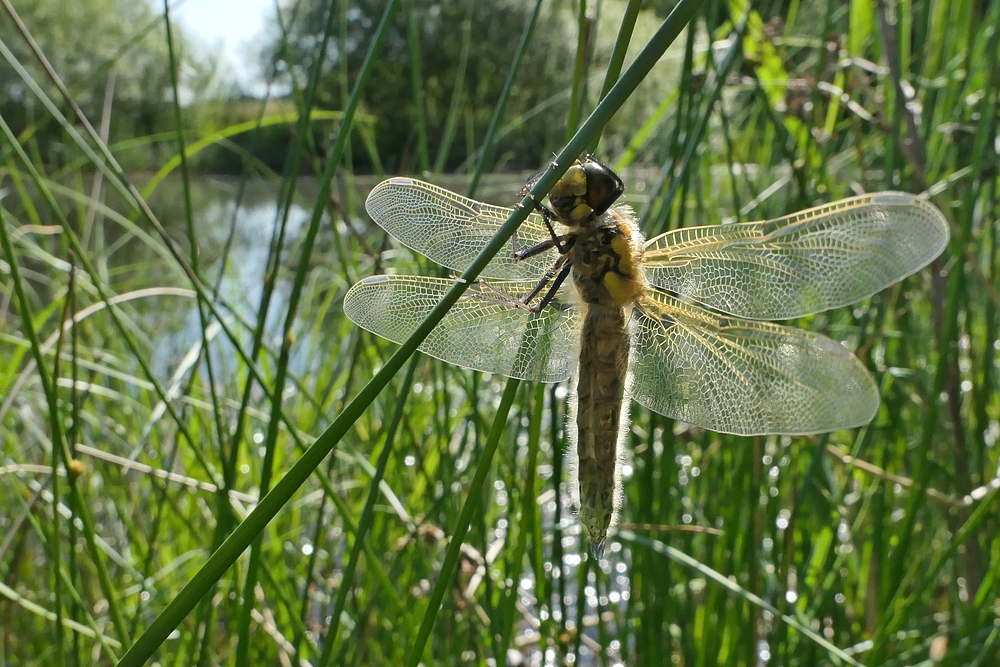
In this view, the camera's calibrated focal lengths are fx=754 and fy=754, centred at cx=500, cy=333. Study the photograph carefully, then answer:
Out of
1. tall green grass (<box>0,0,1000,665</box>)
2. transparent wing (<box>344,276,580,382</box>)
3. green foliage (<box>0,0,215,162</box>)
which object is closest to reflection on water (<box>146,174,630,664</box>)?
tall green grass (<box>0,0,1000,665</box>)

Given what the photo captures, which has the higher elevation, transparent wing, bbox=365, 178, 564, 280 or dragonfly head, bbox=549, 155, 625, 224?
dragonfly head, bbox=549, 155, 625, 224

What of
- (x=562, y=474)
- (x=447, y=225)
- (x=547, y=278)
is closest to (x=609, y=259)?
(x=547, y=278)

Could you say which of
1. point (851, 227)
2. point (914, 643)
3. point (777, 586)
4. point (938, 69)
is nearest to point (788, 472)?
point (914, 643)

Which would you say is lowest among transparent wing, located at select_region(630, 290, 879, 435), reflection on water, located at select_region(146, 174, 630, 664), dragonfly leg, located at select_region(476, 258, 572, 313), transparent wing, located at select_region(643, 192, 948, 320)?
reflection on water, located at select_region(146, 174, 630, 664)

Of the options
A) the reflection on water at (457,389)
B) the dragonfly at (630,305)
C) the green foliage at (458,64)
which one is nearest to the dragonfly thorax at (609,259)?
the dragonfly at (630,305)

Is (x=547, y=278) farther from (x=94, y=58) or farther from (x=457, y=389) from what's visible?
(x=94, y=58)

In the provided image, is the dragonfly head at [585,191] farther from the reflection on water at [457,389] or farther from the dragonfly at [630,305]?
the reflection on water at [457,389]

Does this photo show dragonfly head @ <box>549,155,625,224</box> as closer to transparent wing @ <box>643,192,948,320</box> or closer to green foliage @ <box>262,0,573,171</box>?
transparent wing @ <box>643,192,948,320</box>
